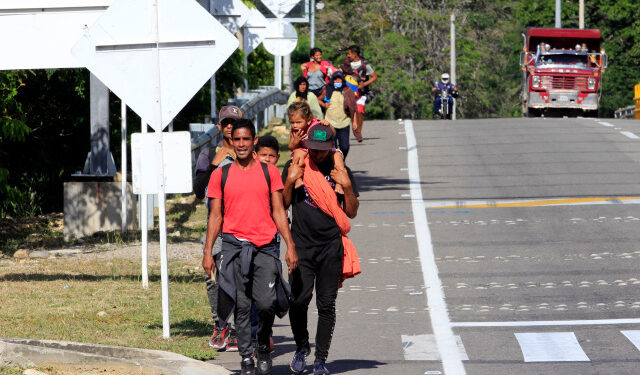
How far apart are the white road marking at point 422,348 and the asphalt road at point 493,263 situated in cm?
1

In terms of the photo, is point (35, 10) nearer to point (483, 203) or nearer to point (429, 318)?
point (429, 318)

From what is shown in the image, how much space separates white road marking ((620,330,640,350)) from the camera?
9.19 metres

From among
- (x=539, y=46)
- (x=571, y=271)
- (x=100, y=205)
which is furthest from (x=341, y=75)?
(x=539, y=46)

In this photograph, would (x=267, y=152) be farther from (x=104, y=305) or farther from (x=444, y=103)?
(x=444, y=103)

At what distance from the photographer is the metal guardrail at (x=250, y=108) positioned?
18766mm

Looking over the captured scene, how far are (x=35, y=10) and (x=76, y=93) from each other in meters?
9.28

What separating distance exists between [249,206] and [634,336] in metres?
3.40

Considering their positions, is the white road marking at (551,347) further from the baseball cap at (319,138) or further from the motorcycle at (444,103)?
the motorcycle at (444,103)

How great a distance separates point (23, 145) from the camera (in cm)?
2167

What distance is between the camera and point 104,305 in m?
10.9

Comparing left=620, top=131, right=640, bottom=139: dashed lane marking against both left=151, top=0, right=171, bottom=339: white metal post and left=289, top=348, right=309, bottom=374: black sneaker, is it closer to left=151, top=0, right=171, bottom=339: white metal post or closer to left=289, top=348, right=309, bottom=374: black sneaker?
left=151, top=0, right=171, bottom=339: white metal post

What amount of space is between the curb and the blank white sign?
159 cm

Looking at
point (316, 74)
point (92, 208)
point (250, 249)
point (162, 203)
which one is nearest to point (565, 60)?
point (316, 74)

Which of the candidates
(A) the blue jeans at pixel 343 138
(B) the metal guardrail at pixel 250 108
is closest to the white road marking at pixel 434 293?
(A) the blue jeans at pixel 343 138
